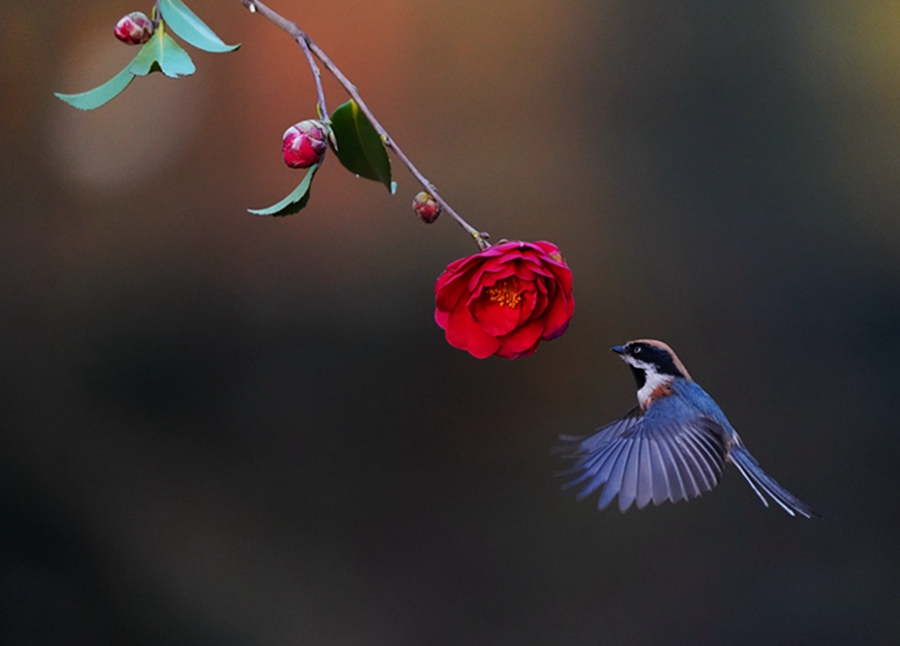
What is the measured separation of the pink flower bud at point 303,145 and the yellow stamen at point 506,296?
0.60ft

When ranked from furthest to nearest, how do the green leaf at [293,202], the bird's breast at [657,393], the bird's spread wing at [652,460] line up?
the bird's breast at [657,393]
the bird's spread wing at [652,460]
the green leaf at [293,202]

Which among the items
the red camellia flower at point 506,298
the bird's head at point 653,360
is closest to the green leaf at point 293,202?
the red camellia flower at point 506,298

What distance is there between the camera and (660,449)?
1.21m

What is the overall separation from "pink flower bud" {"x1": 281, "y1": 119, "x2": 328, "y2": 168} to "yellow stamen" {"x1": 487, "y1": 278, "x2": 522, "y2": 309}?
0.60 ft

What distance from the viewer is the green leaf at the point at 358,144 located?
0.70 metres

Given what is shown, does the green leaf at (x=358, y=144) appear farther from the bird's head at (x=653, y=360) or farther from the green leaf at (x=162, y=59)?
the bird's head at (x=653, y=360)

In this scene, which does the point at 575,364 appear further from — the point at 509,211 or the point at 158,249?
the point at 158,249

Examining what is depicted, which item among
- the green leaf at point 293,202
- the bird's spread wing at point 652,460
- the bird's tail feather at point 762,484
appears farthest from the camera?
the bird's tail feather at point 762,484

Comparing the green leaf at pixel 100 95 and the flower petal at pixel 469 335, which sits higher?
the green leaf at pixel 100 95

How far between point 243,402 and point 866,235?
1944 millimetres

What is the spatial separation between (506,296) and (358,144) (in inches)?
7.2

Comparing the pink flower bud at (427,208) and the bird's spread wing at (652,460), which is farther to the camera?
the bird's spread wing at (652,460)

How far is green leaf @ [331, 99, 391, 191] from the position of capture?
0.70 m

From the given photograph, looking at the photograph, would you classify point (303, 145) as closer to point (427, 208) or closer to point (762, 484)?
point (427, 208)
